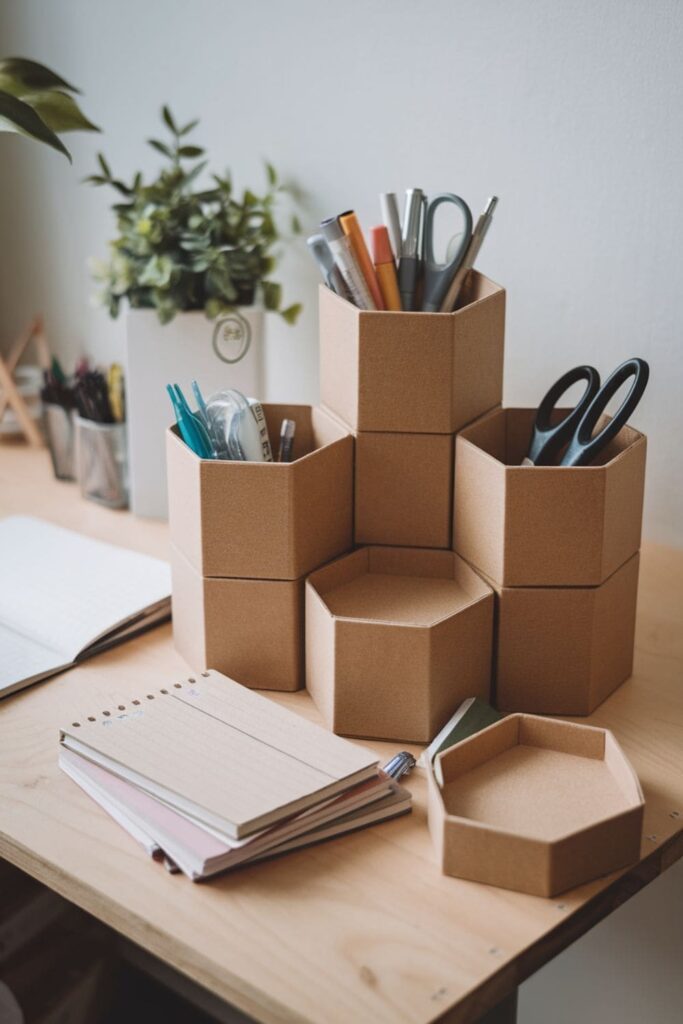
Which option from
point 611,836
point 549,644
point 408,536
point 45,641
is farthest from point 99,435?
point 611,836

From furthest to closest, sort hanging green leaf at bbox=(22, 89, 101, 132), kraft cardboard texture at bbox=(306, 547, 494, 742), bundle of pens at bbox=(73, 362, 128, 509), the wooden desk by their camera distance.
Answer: bundle of pens at bbox=(73, 362, 128, 509) → hanging green leaf at bbox=(22, 89, 101, 132) → kraft cardboard texture at bbox=(306, 547, 494, 742) → the wooden desk

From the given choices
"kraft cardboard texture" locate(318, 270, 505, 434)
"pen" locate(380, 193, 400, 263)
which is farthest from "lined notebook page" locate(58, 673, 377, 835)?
"pen" locate(380, 193, 400, 263)

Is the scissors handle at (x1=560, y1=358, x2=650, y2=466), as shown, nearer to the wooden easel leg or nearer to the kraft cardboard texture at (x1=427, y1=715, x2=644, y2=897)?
the kraft cardboard texture at (x1=427, y1=715, x2=644, y2=897)

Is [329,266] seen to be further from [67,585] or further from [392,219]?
[67,585]

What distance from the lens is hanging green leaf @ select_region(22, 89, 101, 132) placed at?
0.95 m

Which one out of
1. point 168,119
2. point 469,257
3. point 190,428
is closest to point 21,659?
point 190,428

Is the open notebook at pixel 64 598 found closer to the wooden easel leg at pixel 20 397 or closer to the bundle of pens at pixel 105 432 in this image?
the bundle of pens at pixel 105 432

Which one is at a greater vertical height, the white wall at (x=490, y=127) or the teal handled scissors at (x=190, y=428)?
the white wall at (x=490, y=127)

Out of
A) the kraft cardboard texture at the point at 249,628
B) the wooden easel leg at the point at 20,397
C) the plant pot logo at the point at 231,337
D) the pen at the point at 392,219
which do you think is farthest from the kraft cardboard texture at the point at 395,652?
the wooden easel leg at the point at 20,397

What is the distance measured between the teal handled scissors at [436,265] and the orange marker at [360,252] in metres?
0.04

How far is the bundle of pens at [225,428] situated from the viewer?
32.2 inches

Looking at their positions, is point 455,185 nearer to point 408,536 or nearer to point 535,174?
point 535,174

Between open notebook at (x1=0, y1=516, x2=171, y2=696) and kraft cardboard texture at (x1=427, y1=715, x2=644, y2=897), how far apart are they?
319 millimetres

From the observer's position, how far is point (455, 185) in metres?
1.08
